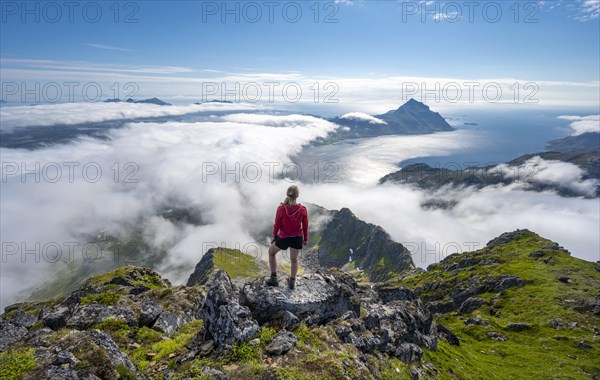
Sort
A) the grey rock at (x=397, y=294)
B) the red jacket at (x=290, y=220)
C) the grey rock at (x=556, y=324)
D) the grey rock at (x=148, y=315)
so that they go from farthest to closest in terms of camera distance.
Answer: the grey rock at (x=556, y=324) → the grey rock at (x=397, y=294) → the grey rock at (x=148, y=315) → the red jacket at (x=290, y=220)

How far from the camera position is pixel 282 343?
18.8m

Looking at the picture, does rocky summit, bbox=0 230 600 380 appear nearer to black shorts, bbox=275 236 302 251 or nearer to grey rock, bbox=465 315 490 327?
black shorts, bbox=275 236 302 251

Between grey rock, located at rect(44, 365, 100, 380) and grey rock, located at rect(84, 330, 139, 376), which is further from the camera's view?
grey rock, located at rect(84, 330, 139, 376)

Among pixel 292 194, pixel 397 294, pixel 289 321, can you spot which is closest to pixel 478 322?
pixel 397 294

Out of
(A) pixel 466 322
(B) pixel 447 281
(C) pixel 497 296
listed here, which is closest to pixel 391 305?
(A) pixel 466 322

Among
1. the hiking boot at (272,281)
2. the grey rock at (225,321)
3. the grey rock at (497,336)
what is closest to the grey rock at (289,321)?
the grey rock at (225,321)

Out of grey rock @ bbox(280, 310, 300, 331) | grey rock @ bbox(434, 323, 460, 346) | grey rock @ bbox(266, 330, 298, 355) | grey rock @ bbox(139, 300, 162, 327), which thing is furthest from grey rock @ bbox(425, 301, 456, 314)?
grey rock @ bbox(266, 330, 298, 355)

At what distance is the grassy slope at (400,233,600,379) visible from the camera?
45.5 metres

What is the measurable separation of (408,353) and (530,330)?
72.9 meters

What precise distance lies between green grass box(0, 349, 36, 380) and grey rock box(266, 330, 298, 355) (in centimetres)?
1130

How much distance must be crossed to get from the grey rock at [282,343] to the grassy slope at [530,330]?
20490 mm

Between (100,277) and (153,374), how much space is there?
106402 mm

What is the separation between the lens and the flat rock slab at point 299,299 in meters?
22.1

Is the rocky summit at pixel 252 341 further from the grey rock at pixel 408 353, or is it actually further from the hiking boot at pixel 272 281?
the hiking boot at pixel 272 281
